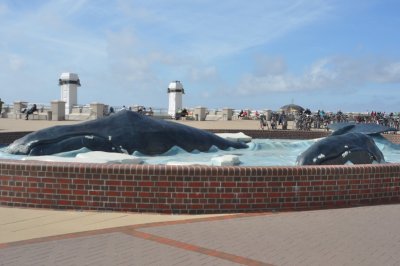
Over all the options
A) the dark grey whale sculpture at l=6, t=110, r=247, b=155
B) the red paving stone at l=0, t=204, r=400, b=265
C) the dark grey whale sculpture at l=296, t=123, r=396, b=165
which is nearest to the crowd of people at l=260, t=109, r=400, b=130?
the dark grey whale sculpture at l=6, t=110, r=247, b=155

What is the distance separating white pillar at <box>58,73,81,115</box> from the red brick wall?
35832mm

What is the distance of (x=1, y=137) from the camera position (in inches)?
655

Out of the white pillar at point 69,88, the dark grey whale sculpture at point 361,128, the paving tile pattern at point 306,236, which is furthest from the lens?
the white pillar at point 69,88

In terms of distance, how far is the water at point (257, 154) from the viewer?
12.7 m

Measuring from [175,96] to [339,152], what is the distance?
37624 millimetres

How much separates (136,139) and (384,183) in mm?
6651

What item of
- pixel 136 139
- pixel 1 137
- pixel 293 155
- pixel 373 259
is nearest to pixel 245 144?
pixel 293 155

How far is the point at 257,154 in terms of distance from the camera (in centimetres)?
1533

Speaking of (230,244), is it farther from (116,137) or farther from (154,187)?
(116,137)

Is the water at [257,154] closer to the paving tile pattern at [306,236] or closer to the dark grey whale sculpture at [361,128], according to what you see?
the dark grey whale sculpture at [361,128]

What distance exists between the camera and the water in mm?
12695

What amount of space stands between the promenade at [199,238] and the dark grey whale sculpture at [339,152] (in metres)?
3.45

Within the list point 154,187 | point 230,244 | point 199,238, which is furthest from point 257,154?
point 230,244

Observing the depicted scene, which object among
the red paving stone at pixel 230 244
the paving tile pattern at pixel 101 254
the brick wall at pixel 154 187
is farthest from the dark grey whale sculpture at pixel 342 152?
the paving tile pattern at pixel 101 254
